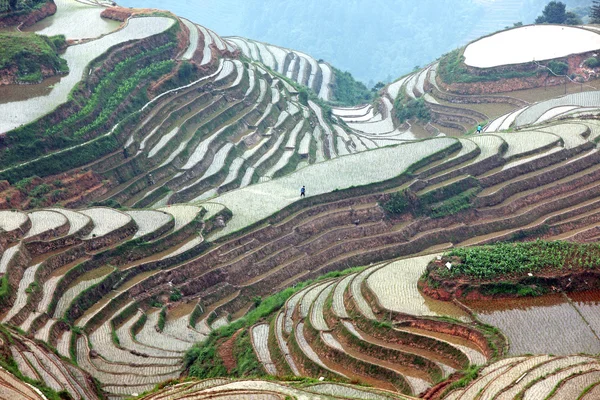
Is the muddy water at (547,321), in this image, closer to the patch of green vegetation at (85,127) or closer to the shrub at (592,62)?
the patch of green vegetation at (85,127)

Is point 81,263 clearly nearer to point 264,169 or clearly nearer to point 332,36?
point 264,169

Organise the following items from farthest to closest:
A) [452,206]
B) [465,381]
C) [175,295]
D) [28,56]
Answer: [28,56] < [452,206] < [175,295] < [465,381]

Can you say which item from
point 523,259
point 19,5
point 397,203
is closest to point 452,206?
point 397,203

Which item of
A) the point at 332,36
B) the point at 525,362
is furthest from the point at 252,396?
the point at 332,36

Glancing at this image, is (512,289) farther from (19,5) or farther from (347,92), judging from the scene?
(347,92)

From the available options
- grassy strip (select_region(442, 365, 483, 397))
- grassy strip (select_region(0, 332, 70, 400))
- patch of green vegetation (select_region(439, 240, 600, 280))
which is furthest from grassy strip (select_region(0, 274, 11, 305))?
grassy strip (select_region(442, 365, 483, 397))

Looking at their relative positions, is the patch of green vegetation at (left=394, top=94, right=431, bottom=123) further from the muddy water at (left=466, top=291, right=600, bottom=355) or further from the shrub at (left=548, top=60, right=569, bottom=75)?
the muddy water at (left=466, top=291, right=600, bottom=355)

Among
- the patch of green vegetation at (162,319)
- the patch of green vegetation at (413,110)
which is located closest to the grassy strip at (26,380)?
the patch of green vegetation at (162,319)

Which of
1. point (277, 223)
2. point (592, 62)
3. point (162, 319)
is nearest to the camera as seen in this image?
point (162, 319)
